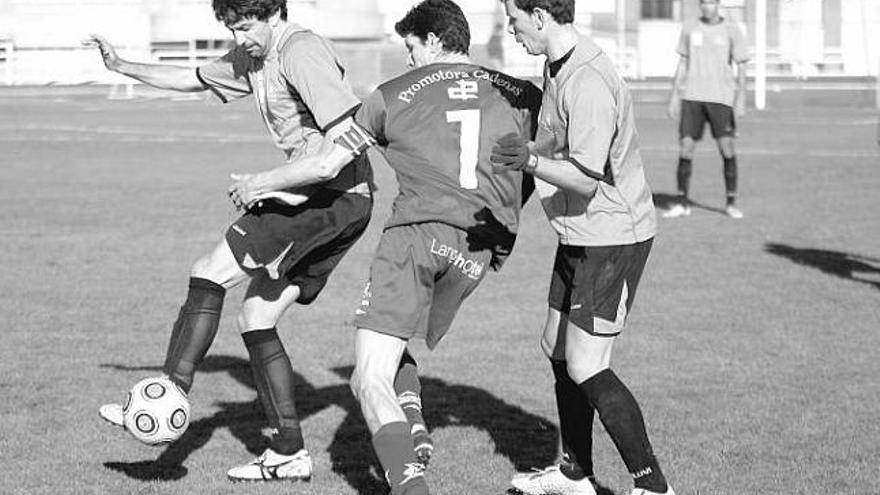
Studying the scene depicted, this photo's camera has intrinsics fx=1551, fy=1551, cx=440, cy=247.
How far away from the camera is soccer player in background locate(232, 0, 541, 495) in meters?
5.86

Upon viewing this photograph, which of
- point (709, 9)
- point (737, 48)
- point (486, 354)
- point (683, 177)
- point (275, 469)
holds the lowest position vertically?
point (683, 177)

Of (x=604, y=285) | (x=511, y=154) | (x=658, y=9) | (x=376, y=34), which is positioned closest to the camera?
(x=511, y=154)

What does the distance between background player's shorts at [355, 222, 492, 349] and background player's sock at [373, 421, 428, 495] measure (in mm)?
376

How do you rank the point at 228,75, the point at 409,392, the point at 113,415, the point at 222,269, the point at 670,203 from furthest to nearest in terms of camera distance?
1. the point at 670,203
2. the point at 228,75
3. the point at 409,392
4. the point at 222,269
5. the point at 113,415

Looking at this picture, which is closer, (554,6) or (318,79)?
(554,6)

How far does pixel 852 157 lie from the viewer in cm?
2339

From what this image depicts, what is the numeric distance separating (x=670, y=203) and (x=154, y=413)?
38.4 feet

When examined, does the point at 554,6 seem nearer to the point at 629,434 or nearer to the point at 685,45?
the point at 629,434

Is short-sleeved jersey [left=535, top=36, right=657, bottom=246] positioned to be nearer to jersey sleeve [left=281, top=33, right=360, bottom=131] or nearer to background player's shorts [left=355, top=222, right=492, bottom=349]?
background player's shorts [left=355, top=222, right=492, bottom=349]

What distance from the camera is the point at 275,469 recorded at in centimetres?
673

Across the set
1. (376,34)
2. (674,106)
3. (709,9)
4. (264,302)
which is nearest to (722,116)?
(674,106)

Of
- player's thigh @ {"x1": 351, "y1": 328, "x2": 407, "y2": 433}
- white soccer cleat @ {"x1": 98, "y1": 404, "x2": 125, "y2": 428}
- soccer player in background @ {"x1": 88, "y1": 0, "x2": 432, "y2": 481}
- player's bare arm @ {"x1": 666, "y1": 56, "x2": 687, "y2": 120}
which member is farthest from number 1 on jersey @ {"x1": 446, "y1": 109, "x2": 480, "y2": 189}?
player's bare arm @ {"x1": 666, "y1": 56, "x2": 687, "y2": 120}

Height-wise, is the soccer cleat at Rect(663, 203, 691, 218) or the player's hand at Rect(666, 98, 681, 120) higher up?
the player's hand at Rect(666, 98, 681, 120)

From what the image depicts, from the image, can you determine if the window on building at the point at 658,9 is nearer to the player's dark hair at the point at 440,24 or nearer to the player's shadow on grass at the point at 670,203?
the player's shadow on grass at the point at 670,203
